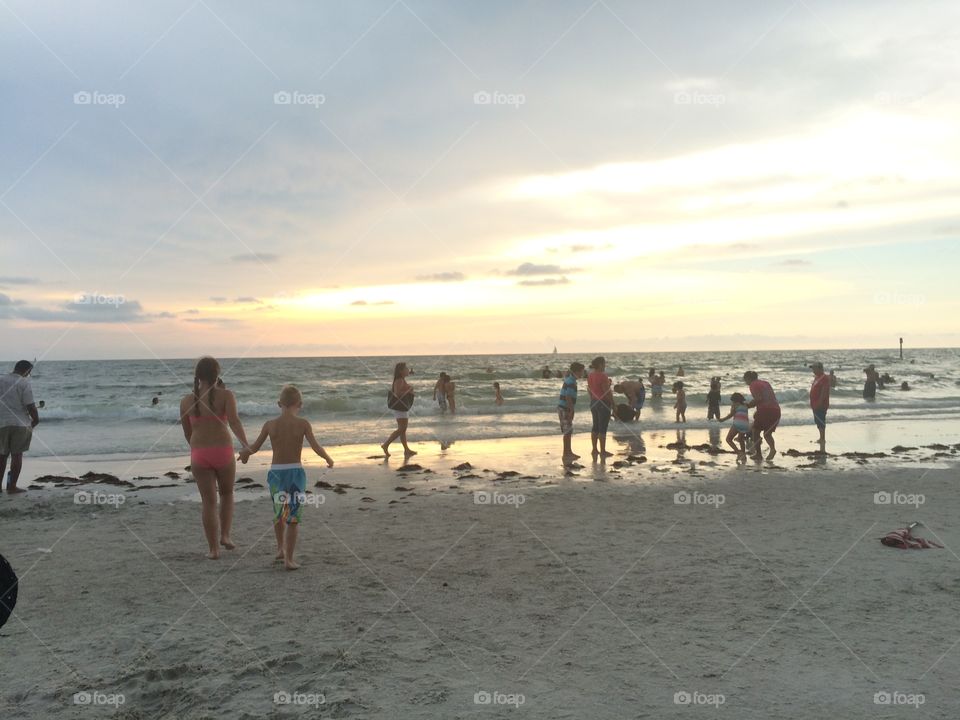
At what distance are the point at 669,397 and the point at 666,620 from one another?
31557 millimetres

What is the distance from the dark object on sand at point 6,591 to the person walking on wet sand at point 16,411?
9.39m

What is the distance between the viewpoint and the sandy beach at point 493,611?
439 cm

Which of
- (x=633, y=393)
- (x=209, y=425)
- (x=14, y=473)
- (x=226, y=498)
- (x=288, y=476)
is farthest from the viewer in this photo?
(x=633, y=393)

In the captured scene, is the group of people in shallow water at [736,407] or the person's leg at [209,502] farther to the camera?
the group of people in shallow water at [736,407]

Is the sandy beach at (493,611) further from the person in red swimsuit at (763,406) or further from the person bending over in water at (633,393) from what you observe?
the person bending over in water at (633,393)

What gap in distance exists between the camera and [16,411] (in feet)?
36.4

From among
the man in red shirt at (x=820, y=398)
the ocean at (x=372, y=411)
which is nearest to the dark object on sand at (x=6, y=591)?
the man in red shirt at (x=820, y=398)

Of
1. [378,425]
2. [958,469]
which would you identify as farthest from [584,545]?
[378,425]

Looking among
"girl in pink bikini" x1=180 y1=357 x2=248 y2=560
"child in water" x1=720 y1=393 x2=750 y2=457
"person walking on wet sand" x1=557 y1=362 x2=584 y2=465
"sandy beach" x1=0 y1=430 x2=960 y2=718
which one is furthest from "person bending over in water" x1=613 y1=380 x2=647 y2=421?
"girl in pink bikini" x1=180 y1=357 x2=248 y2=560

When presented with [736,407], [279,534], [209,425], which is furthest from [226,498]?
[736,407]

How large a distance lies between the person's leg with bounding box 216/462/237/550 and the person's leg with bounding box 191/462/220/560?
7cm

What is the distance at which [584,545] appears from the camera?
8.02 metres

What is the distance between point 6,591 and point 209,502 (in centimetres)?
452

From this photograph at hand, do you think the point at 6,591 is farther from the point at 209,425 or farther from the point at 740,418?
the point at 740,418
